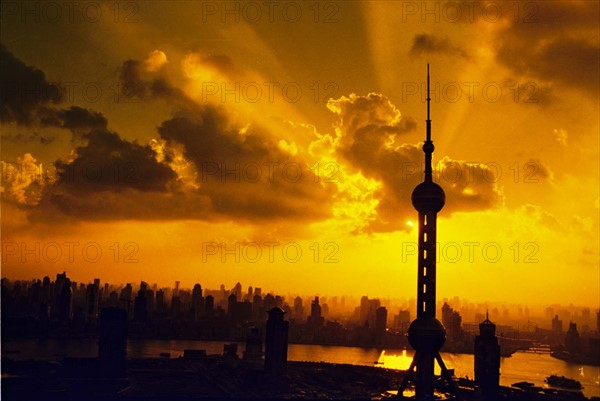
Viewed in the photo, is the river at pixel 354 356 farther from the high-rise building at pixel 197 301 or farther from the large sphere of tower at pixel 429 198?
the large sphere of tower at pixel 429 198

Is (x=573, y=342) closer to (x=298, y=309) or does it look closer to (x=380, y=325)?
(x=380, y=325)

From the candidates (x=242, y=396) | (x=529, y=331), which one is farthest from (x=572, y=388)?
(x=529, y=331)

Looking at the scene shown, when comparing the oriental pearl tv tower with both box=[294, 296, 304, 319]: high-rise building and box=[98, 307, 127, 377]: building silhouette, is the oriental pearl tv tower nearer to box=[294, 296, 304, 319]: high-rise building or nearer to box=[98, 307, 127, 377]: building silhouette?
box=[98, 307, 127, 377]: building silhouette

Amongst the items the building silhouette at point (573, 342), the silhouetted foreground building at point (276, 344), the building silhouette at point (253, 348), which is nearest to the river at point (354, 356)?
the building silhouette at point (573, 342)

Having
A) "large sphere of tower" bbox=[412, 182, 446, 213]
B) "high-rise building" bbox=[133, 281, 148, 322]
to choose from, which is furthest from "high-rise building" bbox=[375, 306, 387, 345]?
"large sphere of tower" bbox=[412, 182, 446, 213]

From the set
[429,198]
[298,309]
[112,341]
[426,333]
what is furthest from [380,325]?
[429,198]
